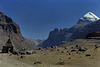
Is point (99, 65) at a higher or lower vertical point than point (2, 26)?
lower

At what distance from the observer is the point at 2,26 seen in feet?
643

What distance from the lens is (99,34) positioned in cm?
6562

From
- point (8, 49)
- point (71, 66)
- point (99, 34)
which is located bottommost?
point (71, 66)

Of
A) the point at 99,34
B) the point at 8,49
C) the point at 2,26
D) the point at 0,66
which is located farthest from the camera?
the point at 2,26

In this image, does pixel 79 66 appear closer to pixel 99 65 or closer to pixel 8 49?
pixel 99 65

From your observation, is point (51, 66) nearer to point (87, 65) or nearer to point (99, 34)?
point (87, 65)

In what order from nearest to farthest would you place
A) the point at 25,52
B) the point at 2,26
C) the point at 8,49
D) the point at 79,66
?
the point at 79,66 → the point at 25,52 → the point at 8,49 → the point at 2,26

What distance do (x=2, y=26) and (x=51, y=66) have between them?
19036 centimetres

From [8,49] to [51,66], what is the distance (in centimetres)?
2388

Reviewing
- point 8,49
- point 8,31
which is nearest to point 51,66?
point 8,49

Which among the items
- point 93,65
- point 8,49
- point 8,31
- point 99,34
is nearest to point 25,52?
point 8,49

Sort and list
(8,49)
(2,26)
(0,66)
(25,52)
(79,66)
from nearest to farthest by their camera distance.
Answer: (0,66)
(79,66)
(25,52)
(8,49)
(2,26)

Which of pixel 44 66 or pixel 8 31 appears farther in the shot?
pixel 8 31

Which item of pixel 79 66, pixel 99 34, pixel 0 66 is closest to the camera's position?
pixel 0 66
